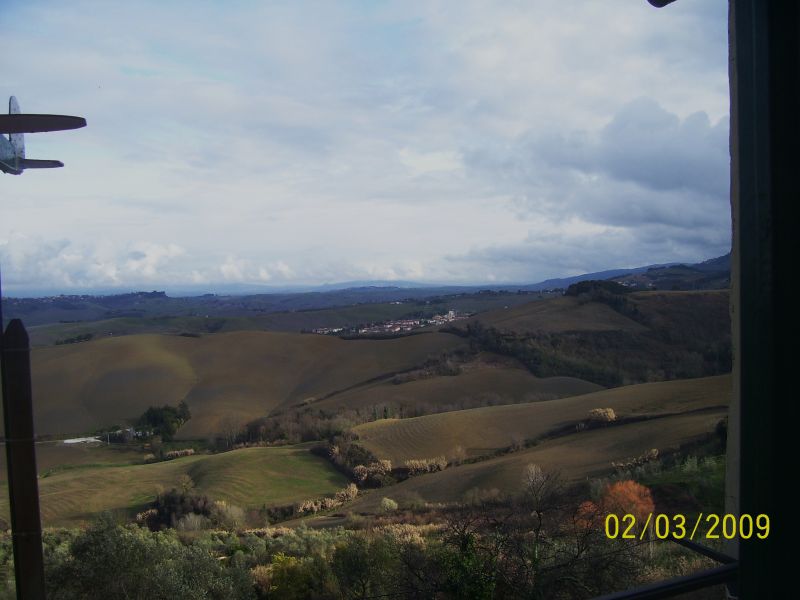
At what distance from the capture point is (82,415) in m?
23.9

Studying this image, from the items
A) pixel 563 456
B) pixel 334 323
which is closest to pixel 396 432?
pixel 563 456

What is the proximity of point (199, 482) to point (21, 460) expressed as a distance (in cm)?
1384

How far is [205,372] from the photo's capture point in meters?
33.6

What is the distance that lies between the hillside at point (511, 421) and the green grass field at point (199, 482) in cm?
232

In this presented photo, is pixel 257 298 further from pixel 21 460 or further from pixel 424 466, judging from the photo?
pixel 21 460

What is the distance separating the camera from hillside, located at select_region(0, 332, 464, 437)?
989 inches

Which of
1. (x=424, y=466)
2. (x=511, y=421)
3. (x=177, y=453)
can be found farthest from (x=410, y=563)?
(x=177, y=453)

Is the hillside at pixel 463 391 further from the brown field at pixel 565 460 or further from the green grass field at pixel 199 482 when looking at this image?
the brown field at pixel 565 460

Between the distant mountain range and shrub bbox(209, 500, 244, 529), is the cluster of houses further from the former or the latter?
shrub bbox(209, 500, 244, 529)

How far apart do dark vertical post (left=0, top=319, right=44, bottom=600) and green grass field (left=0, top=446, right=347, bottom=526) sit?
10.3 metres

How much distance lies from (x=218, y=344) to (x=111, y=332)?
7.44m

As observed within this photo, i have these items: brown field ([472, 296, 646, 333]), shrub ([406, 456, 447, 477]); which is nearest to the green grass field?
shrub ([406, 456, 447, 477])

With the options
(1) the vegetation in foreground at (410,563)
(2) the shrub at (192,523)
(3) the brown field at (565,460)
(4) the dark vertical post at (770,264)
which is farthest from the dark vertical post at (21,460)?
(3) the brown field at (565,460)

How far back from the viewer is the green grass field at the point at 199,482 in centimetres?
1323
